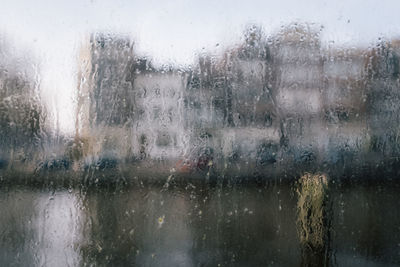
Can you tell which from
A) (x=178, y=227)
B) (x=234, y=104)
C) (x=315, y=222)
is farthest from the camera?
(x=234, y=104)

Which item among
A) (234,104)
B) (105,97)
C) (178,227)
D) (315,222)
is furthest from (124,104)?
(315,222)

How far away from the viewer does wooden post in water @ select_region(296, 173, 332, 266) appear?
7.44 ft

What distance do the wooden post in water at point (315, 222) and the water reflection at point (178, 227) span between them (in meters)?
0.07

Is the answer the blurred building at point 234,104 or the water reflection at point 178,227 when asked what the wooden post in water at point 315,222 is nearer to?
the water reflection at point 178,227

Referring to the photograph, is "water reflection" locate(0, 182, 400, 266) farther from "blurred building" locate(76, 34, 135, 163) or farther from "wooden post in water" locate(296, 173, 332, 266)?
"blurred building" locate(76, 34, 135, 163)

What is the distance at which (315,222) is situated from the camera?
7.55 feet

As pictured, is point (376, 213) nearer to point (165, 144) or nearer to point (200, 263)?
point (200, 263)

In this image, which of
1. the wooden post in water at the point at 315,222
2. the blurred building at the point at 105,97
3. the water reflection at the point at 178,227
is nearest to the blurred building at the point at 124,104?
the blurred building at the point at 105,97

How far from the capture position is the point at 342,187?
9.61ft

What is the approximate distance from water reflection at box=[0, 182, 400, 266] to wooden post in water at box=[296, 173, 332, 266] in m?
0.07

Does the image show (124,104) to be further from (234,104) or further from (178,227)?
(178,227)

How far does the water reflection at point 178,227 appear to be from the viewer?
257 cm

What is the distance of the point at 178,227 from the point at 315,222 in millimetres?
977

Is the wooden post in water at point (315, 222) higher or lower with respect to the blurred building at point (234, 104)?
lower
